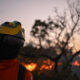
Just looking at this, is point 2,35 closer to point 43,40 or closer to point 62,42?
point 62,42

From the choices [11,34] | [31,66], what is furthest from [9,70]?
[31,66]

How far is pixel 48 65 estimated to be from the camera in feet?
59.9

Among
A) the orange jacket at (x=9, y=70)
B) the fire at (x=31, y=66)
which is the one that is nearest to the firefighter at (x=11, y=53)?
the orange jacket at (x=9, y=70)

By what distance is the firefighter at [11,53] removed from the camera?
1.51 metres

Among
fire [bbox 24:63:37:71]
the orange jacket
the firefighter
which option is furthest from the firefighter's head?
fire [bbox 24:63:37:71]

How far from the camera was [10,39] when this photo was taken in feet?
5.28

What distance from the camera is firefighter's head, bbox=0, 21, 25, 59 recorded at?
1613mm

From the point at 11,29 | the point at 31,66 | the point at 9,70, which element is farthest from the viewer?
the point at 31,66

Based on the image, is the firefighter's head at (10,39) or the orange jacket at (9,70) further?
the firefighter's head at (10,39)

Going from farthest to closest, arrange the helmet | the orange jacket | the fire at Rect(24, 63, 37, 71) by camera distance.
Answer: the fire at Rect(24, 63, 37, 71), the helmet, the orange jacket

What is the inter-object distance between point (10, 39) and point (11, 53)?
0.17m

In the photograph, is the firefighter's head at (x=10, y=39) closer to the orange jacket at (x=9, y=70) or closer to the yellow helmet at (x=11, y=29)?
the yellow helmet at (x=11, y=29)

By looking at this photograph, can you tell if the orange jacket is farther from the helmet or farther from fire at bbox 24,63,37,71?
fire at bbox 24,63,37,71

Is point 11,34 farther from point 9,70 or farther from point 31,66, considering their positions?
point 31,66
